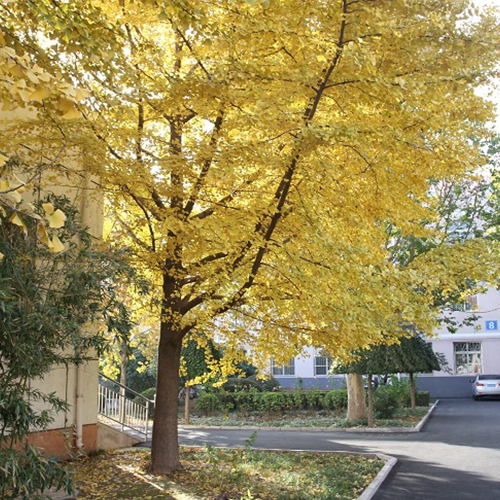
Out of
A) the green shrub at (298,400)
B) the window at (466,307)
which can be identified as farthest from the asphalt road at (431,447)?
the green shrub at (298,400)

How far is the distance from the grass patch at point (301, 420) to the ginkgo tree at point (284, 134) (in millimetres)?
10091

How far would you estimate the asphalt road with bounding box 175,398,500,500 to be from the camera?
888 centimetres

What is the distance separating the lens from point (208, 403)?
24.1m

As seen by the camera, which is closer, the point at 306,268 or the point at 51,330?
the point at 51,330

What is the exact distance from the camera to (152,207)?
870 centimetres

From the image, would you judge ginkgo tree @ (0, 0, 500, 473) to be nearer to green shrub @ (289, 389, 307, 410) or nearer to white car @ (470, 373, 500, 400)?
green shrub @ (289, 389, 307, 410)

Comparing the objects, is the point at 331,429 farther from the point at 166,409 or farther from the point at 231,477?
the point at 231,477

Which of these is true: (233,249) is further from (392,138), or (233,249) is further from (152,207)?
(392,138)

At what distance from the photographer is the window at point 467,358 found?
32.9 metres

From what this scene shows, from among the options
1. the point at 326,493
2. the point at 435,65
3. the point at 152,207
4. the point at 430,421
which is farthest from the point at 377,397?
the point at 435,65

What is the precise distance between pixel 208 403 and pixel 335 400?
5.20 metres

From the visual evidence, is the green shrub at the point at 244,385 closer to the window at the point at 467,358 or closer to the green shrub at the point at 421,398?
the green shrub at the point at 421,398

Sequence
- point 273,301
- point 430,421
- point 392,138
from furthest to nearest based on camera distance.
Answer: point 430,421 < point 273,301 < point 392,138

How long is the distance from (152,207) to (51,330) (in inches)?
148
